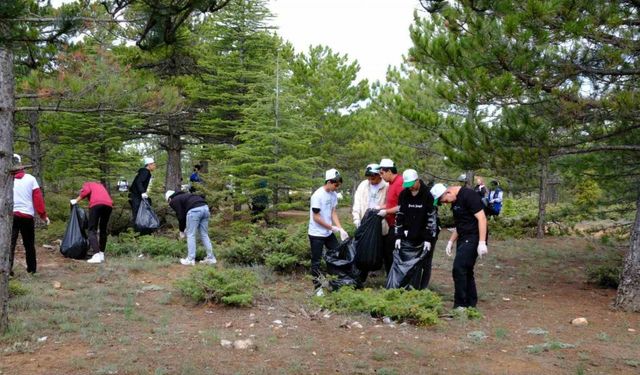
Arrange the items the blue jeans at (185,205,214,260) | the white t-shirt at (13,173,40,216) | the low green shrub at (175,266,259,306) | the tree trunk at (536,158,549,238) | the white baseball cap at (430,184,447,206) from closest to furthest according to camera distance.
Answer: the low green shrub at (175,266,259,306) → the white baseball cap at (430,184,447,206) → the white t-shirt at (13,173,40,216) → the blue jeans at (185,205,214,260) → the tree trunk at (536,158,549,238)

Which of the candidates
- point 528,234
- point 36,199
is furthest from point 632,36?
point 528,234

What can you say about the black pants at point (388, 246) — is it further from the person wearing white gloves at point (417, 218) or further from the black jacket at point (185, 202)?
the black jacket at point (185, 202)

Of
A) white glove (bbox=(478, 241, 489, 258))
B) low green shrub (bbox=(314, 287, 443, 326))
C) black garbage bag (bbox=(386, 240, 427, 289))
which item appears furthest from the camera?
black garbage bag (bbox=(386, 240, 427, 289))

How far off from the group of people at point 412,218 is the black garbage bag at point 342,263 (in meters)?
0.13

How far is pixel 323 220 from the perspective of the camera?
23.2ft

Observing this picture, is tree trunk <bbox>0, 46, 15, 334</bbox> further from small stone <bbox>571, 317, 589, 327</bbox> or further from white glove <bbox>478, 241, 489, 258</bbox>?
small stone <bbox>571, 317, 589, 327</bbox>

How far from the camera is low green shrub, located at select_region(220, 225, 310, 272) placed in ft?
27.1

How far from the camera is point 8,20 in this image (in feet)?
13.1

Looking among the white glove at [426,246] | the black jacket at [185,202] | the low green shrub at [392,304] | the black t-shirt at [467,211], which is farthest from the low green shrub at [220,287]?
the black t-shirt at [467,211]

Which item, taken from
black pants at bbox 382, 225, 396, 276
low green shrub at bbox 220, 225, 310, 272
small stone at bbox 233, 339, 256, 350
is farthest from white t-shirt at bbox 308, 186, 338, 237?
small stone at bbox 233, 339, 256, 350

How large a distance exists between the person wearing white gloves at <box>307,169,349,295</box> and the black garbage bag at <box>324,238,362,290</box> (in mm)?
119

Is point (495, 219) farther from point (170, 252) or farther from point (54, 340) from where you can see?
point (54, 340)

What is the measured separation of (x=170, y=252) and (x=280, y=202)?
3977 millimetres

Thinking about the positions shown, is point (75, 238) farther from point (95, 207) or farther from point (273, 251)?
point (273, 251)
